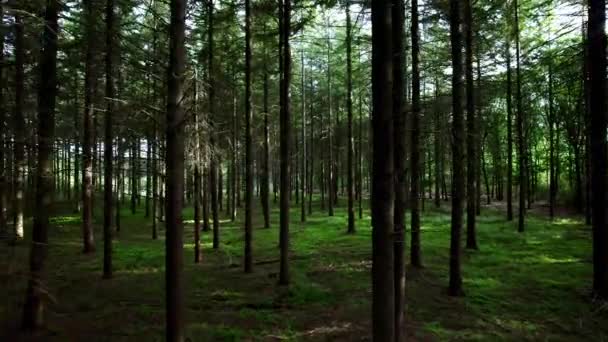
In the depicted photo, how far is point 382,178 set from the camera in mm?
4359

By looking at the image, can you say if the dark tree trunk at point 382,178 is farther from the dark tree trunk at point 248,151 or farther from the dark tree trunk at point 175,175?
the dark tree trunk at point 248,151

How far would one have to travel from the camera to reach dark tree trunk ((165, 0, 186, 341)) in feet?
18.2

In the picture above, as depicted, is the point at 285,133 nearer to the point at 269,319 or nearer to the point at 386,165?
the point at 269,319

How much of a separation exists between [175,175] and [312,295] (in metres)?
5.84

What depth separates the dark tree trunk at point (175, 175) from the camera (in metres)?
5.54

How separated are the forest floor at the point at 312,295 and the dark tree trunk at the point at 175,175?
1.51 meters

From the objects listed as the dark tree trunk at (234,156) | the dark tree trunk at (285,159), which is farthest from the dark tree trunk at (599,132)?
the dark tree trunk at (234,156)

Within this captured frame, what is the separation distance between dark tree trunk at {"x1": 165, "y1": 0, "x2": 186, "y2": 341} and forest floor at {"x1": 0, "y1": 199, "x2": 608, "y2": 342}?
1.51 metres

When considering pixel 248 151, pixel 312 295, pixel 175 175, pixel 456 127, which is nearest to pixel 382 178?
pixel 175 175

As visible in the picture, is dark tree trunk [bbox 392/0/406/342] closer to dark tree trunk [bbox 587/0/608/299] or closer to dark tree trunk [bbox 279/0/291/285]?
dark tree trunk [bbox 279/0/291/285]

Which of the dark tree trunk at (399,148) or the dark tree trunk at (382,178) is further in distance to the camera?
the dark tree trunk at (399,148)

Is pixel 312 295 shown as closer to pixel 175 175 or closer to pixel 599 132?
pixel 175 175

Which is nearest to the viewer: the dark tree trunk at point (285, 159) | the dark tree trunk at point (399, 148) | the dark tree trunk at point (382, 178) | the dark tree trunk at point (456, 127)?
the dark tree trunk at point (382, 178)

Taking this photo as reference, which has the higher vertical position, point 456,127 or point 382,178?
point 456,127
